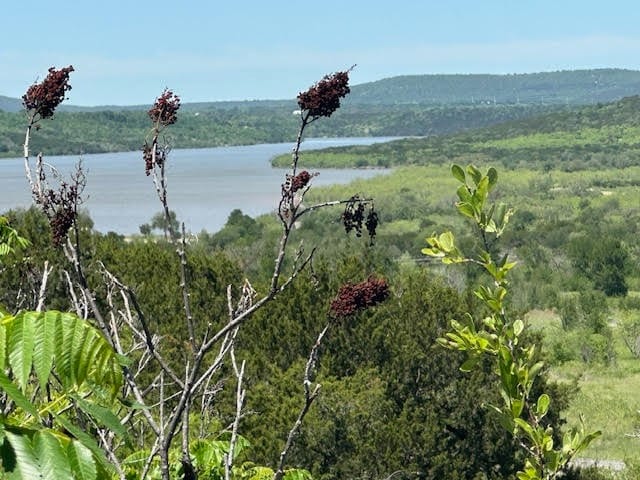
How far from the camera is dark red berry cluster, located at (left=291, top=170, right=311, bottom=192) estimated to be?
297cm

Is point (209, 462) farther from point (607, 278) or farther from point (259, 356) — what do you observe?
point (607, 278)

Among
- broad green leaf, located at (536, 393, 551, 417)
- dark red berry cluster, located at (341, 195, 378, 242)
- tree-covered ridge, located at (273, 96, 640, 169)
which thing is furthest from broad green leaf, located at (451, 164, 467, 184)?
tree-covered ridge, located at (273, 96, 640, 169)

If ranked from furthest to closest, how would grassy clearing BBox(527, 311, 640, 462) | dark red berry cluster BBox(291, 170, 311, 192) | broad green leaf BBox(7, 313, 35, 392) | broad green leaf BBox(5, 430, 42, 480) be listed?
grassy clearing BBox(527, 311, 640, 462), dark red berry cluster BBox(291, 170, 311, 192), broad green leaf BBox(7, 313, 35, 392), broad green leaf BBox(5, 430, 42, 480)

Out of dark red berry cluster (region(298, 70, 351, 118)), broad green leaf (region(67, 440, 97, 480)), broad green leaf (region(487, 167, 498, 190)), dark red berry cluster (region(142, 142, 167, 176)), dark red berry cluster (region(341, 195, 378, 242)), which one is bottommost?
broad green leaf (region(67, 440, 97, 480))

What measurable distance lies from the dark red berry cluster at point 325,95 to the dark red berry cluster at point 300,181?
0.19 meters

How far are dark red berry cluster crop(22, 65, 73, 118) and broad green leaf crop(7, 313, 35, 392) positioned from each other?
114cm

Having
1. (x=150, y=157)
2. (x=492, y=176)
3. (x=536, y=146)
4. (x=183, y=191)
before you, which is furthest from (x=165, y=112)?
(x=536, y=146)

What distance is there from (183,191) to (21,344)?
118 m

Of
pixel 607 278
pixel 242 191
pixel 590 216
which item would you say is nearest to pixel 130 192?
pixel 242 191

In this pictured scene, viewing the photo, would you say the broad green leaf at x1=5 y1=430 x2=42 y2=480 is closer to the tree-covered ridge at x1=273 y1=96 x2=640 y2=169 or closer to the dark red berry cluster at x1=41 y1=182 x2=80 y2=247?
the dark red berry cluster at x1=41 y1=182 x2=80 y2=247

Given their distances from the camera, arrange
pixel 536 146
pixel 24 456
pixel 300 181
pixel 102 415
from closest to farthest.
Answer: pixel 24 456 → pixel 102 415 → pixel 300 181 → pixel 536 146

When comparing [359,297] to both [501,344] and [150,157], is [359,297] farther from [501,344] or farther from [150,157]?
[150,157]

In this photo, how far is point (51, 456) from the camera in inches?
74.8

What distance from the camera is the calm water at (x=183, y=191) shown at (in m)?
80.8
